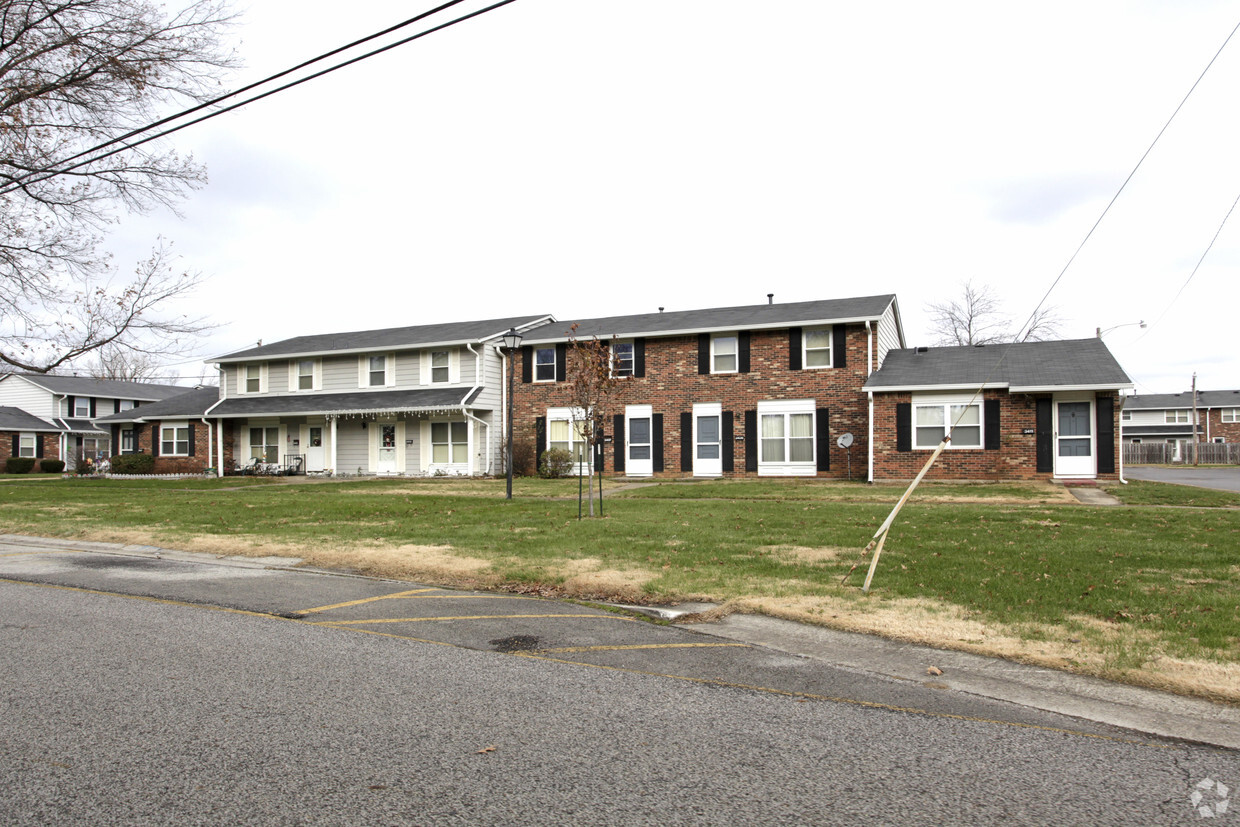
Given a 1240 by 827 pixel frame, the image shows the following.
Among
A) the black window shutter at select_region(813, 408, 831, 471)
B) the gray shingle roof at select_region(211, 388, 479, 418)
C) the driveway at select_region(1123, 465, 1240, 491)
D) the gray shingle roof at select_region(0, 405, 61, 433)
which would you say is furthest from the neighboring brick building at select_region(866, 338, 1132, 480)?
the gray shingle roof at select_region(0, 405, 61, 433)

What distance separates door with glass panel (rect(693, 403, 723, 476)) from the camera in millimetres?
26420

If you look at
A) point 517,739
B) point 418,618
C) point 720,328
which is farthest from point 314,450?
point 517,739

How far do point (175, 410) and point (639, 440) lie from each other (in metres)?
21.6

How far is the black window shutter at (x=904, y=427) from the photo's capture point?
23.6 m

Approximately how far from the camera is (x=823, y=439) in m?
25.1

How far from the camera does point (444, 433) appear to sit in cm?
2997

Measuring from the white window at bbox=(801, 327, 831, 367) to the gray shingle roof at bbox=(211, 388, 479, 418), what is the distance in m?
11.5

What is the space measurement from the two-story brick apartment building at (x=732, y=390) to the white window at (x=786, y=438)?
0.03m

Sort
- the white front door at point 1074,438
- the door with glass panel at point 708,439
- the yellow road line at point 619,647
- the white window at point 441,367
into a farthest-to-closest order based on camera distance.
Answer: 1. the white window at point 441,367
2. the door with glass panel at point 708,439
3. the white front door at point 1074,438
4. the yellow road line at point 619,647

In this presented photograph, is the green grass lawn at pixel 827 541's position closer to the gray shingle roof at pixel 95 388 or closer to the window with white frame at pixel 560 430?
the window with white frame at pixel 560 430

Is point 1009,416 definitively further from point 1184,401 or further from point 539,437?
point 1184,401

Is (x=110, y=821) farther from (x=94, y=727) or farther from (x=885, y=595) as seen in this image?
(x=885, y=595)

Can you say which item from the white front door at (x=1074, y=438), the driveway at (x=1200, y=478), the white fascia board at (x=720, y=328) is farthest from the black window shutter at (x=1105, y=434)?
the white fascia board at (x=720, y=328)

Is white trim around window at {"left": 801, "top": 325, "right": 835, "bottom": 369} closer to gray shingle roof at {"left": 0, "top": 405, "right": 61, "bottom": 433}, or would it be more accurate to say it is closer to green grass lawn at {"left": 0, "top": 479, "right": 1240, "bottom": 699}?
green grass lawn at {"left": 0, "top": 479, "right": 1240, "bottom": 699}
